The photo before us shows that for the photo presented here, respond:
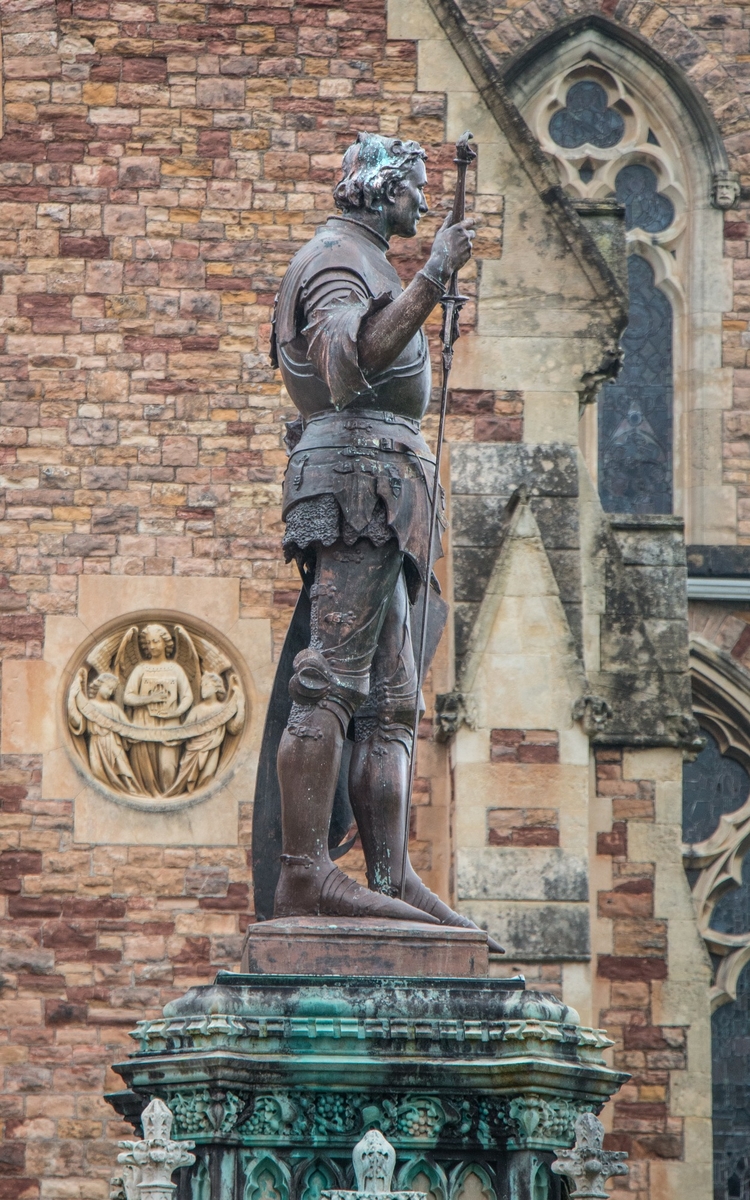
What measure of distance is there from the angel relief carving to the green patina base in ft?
20.7

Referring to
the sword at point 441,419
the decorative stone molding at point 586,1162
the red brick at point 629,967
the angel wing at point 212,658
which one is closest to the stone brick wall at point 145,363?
the angel wing at point 212,658

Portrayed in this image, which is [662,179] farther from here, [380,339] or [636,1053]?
[380,339]

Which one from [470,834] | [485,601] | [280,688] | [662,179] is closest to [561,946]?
[470,834]

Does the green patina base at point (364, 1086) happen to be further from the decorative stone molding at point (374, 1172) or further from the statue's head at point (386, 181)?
the statue's head at point (386, 181)

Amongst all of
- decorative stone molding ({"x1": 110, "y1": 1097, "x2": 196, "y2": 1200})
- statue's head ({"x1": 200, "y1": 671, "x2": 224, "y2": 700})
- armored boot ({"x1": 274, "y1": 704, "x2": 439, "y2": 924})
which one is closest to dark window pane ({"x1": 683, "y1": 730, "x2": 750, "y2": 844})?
statue's head ({"x1": 200, "y1": 671, "x2": 224, "y2": 700})

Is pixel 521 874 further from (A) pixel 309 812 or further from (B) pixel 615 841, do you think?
(A) pixel 309 812

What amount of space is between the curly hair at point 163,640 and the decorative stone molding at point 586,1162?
22.3 feet

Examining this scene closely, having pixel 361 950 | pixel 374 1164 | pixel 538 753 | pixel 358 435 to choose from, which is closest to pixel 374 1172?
pixel 374 1164

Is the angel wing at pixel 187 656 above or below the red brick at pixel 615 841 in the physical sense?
above

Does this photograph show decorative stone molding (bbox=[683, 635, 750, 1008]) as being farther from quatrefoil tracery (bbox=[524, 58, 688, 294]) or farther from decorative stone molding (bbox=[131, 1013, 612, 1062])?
decorative stone molding (bbox=[131, 1013, 612, 1062])

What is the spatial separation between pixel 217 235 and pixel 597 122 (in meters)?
5.04

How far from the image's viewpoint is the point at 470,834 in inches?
488

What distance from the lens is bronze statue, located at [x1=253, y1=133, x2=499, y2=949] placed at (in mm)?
7043

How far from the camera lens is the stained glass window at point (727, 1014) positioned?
15.6m
